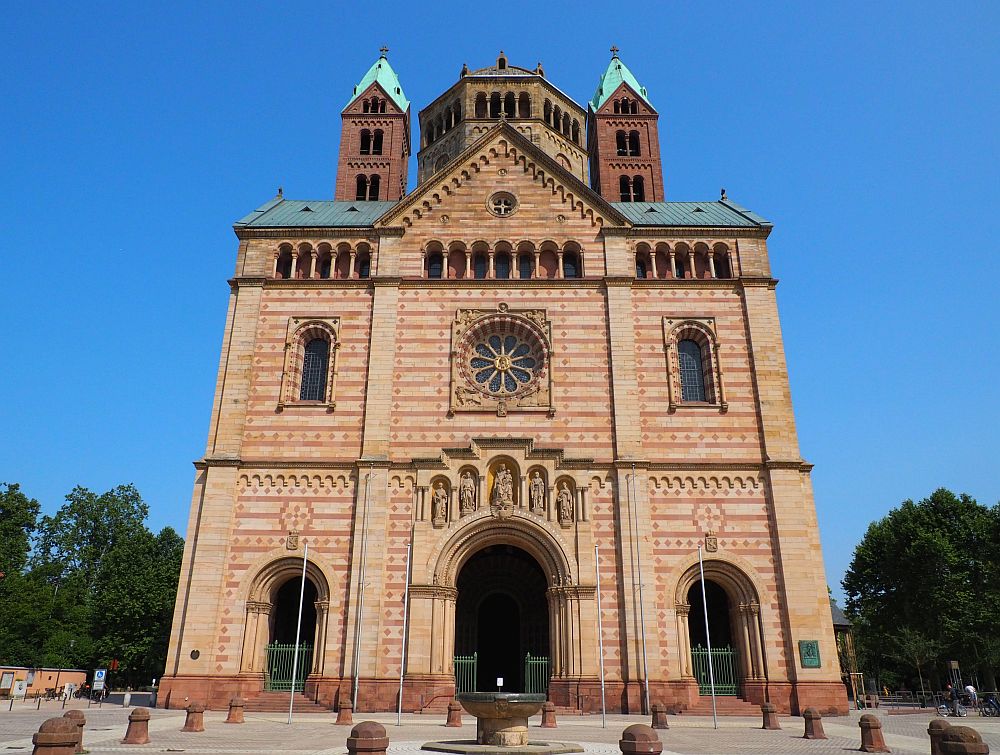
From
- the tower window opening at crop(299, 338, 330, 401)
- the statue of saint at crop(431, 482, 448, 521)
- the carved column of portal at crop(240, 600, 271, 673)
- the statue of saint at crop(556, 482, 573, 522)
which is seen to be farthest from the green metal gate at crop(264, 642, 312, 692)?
the statue of saint at crop(556, 482, 573, 522)

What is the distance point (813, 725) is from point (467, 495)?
45.5ft

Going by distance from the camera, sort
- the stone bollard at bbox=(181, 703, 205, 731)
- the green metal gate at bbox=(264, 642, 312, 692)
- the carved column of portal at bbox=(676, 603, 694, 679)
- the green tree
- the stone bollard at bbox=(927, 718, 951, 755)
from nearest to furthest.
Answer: the stone bollard at bbox=(927, 718, 951, 755) < the stone bollard at bbox=(181, 703, 205, 731) < the carved column of portal at bbox=(676, 603, 694, 679) < the green metal gate at bbox=(264, 642, 312, 692) < the green tree

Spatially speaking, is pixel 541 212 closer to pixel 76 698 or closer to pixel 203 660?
pixel 203 660

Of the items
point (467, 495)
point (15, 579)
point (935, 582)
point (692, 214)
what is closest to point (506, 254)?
point (692, 214)

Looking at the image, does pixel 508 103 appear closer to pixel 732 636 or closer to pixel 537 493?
pixel 537 493

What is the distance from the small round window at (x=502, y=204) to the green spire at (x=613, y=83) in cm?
1840

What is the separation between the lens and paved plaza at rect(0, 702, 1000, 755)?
50.1ft

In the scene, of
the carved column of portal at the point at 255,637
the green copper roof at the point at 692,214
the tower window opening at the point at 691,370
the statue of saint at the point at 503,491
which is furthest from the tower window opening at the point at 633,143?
the carved column of portal at the point at 255,637

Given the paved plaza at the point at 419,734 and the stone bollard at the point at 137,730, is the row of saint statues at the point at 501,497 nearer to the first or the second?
the paved plaza at the point at 419,734

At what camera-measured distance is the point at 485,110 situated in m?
44.2

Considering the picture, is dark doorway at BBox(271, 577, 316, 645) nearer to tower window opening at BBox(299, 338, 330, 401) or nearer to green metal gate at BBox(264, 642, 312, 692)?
green metal gate at BBox(264, 642, 312, 692)

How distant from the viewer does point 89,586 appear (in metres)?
64.0

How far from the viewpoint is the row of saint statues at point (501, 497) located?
28.0 m

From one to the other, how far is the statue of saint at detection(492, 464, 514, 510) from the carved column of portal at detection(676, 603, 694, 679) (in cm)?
734
